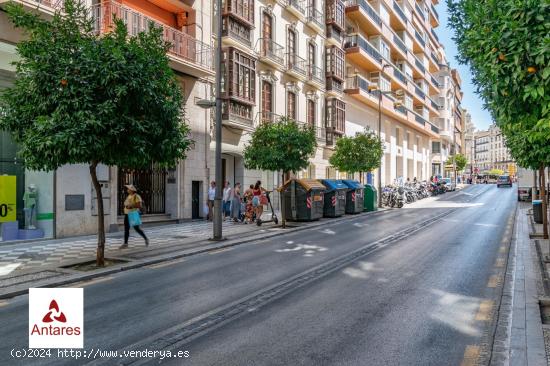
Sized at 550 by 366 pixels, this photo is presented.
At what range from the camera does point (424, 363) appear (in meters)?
4.38

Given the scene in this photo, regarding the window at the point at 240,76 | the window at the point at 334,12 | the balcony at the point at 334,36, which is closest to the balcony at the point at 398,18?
the balcony at the point at 334,36

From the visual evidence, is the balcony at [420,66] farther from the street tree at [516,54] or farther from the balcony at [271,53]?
the street tree at [516,54]

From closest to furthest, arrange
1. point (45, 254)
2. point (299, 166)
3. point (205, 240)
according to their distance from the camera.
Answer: point (45, 254), point (205, 240), point (299, 166)

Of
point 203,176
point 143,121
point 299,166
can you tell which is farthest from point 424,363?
point 203,176

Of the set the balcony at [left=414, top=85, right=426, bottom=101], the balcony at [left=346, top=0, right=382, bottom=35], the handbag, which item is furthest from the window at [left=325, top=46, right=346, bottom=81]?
the balcony at [left=414, top=85, right=426, bottom=101]

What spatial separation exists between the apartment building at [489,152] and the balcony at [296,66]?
147 m

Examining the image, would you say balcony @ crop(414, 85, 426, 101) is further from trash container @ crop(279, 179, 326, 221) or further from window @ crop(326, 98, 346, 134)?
trash container @ crop(279, 179, 326, 221)

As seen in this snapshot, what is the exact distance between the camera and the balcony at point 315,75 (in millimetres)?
28984

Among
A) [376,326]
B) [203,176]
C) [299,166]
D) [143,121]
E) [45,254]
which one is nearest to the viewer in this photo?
[376,326]

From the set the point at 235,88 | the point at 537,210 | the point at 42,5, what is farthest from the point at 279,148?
the point at 537,210

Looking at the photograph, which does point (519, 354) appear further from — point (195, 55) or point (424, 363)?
point (195, 55)

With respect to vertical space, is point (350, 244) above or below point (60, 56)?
below

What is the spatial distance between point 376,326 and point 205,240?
28.2ft

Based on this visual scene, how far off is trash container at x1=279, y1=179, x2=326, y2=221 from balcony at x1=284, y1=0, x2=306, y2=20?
1266 cm
